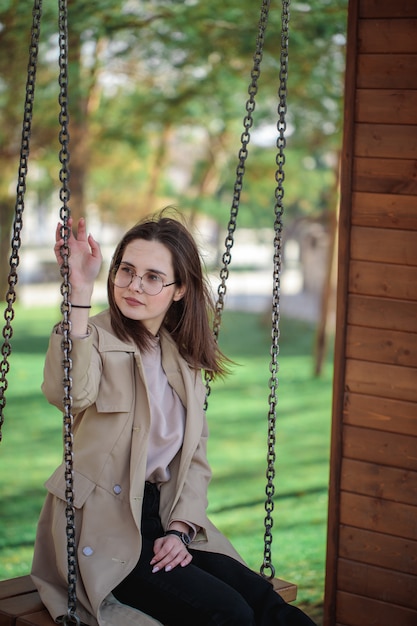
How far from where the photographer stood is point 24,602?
8.59ft

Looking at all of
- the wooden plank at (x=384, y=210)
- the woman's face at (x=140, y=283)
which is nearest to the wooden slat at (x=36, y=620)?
the woman's face at (x=140, y=283)

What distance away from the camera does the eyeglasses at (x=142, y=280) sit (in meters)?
2.67

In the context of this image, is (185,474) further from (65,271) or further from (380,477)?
(380,477)

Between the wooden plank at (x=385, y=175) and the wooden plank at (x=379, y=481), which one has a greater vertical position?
the wooden plank at (x=385, y=175)

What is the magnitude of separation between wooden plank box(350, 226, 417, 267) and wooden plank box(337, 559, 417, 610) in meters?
1.24

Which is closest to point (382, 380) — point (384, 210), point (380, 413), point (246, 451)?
point (380, 413)

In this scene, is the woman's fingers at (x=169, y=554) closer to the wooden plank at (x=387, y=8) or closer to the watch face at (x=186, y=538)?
the watch face at (x=186, y=538)

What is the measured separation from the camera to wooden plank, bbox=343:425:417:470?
139 inches

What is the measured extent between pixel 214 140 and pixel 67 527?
1374 centimetres

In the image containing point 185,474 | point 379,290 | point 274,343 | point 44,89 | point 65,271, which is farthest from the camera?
point 44,89

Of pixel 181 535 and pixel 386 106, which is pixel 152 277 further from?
pixel 386 106

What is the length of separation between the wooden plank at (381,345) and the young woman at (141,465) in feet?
3.11

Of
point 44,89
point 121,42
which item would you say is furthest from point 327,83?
point 44,89

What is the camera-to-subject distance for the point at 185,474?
2625 millimetres
